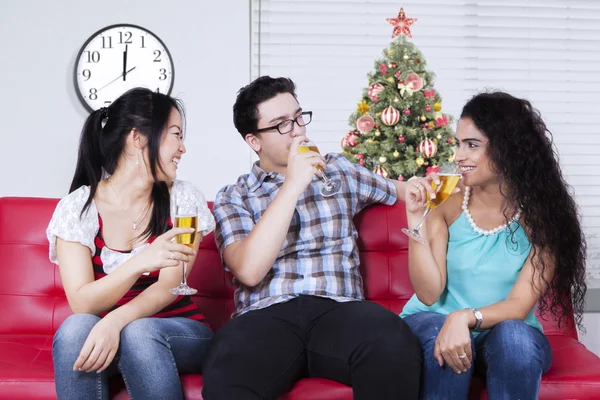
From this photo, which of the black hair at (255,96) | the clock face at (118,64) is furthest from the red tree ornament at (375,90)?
the clock face at (118,64)

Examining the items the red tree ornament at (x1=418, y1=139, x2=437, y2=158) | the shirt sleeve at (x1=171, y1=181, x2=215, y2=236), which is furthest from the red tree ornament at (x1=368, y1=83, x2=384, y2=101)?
the shirt sleeve at (x1=171, y1=181, x2=215, y2=236)

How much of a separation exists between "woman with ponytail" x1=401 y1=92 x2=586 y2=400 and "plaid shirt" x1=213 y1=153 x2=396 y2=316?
241 millimetres

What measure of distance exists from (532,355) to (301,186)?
29.1 inches

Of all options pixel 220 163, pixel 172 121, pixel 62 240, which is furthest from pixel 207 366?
pixel 220 163

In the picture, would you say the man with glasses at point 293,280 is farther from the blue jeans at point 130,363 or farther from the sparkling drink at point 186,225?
the sparkling drink at point 186,225

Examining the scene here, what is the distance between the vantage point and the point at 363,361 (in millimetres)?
1704

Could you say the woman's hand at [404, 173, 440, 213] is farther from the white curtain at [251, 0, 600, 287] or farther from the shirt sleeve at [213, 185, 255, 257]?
the white curtain at [251, 0, 600, 287]

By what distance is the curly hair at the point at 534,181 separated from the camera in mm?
1898

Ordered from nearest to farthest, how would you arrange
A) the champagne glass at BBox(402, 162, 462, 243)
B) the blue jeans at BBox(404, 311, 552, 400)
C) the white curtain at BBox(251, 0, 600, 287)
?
the blue jeans at BBox(404, 311, 552, 400), the champagne glass at BBox(402, 162, 462, 243), the white curtain at BBox(251, 0, 600, 287)

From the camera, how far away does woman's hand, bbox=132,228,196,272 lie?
1.72 meters

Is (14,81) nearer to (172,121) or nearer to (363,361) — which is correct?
(172,121)

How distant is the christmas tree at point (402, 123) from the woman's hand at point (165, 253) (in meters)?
1.71

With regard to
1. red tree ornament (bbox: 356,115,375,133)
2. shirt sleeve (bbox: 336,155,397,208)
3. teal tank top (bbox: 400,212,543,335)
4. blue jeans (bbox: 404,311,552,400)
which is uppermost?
red tree ornament (bbox: 356,115,375,133)

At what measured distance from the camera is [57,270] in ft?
7.55
